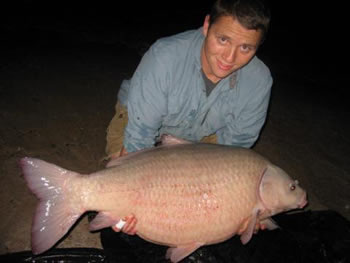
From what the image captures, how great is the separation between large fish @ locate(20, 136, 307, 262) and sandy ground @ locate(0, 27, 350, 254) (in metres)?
0.73

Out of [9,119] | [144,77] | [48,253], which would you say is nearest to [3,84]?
[9,119]

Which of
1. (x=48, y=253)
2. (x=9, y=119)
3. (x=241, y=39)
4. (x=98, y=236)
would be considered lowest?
(x=98, y=236)

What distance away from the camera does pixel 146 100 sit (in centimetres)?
235

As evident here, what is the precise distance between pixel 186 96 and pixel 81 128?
172 cm

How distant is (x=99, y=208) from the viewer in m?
1.78

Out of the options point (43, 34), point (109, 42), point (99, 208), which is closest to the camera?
point (99, 208)

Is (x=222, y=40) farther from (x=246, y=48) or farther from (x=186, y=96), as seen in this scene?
(x=186, y=96)

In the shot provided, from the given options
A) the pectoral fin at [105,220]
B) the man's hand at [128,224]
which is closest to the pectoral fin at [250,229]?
the man's hand at [128,224]

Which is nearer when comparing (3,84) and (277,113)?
(3,84)

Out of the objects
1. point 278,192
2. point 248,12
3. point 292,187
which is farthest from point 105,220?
point 248,12

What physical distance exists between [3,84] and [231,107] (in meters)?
3.38

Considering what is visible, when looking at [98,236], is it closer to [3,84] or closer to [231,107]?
[231,107]

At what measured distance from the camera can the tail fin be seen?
66.6 inches

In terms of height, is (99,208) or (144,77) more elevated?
(144,77)
